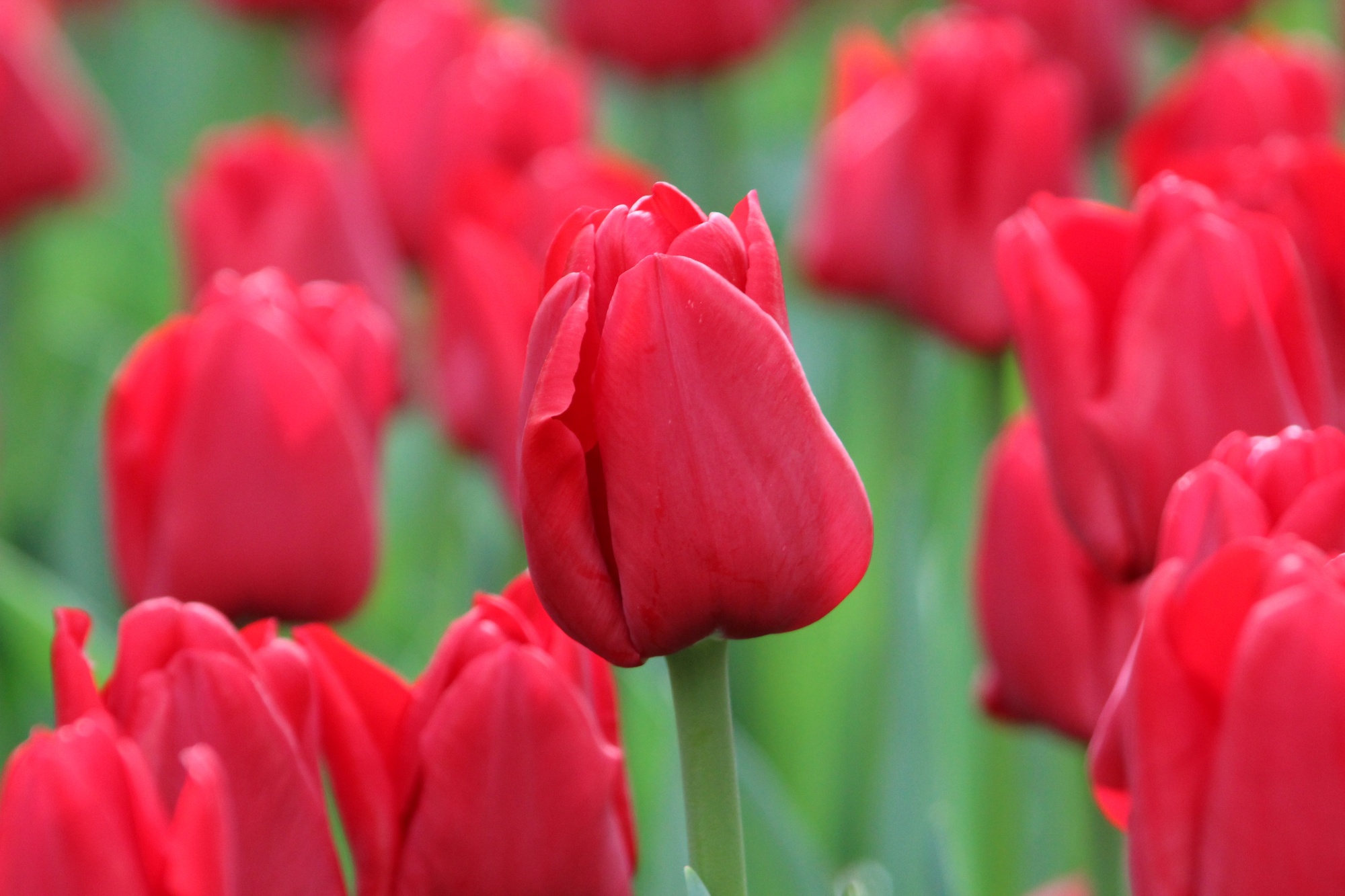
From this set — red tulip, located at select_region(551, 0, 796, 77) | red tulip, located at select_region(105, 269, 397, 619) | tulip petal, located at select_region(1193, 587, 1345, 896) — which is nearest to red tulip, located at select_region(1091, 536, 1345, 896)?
tulip petal, located at select_region(1193, 587, 1345, 896)

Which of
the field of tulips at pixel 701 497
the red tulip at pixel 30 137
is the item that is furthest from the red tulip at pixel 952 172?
the red tulip at pixel 30 137

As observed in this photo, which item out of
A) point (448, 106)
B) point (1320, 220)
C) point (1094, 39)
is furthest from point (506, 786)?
point (1094, 39)

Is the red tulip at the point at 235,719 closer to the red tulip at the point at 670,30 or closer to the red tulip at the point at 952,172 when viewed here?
the red tulip at the point at 952,172

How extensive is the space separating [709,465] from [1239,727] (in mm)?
123

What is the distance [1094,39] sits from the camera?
1.15 meters

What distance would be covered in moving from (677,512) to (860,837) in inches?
20.4

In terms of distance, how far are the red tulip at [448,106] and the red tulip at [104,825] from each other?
56 centimetres

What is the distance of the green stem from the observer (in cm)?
40

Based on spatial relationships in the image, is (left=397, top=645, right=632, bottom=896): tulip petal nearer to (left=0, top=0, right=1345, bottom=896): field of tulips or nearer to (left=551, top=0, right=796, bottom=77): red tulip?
(left=0, top=0, right=1345, bottom=896): field of tulips

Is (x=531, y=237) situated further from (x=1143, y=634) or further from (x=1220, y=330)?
(x=1143, y=634)

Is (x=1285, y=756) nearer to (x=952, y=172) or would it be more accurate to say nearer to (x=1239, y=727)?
(x=1239, y=727)

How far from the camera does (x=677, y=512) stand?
1.25ft

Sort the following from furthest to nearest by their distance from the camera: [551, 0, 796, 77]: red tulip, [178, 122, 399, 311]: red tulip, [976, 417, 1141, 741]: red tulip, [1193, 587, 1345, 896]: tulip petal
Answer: [551, 0, 796, 77]: red tulip → [178, 122, 399, 311]: red tulip → [976, 417, 1141, 741]: red tulip → [1193, 587, 1345, 896]: tulip petal

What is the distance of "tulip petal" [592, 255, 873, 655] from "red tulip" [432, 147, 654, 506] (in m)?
0.35
